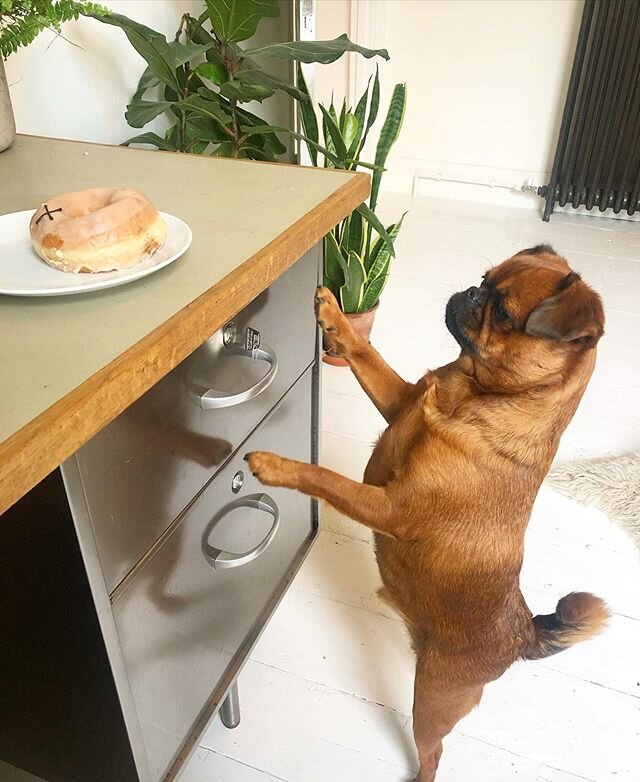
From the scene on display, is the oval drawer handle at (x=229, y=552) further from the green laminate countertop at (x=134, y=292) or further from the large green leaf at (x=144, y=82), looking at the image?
the large green leaf at (x=144, y=82)

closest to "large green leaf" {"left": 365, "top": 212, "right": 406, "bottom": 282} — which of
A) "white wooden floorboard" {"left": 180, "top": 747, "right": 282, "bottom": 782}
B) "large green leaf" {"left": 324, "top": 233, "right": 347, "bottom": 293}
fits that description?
"large green leaf" {"left": 324, "top": 233, "right": 347, "bottom": 293}

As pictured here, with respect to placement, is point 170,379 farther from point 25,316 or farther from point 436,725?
point 436,725

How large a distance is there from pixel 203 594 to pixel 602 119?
3250mm

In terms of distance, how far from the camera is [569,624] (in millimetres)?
1077

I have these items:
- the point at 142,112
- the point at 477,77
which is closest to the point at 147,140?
the point at 142,112

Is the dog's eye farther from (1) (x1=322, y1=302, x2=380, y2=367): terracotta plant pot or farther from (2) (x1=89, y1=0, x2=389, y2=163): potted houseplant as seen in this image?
(1) (x1=322, y1=302, x2=380, y2=367): terracotta plant pot

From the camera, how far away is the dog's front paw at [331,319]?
1.05m

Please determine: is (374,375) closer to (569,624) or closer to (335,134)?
(569,624)

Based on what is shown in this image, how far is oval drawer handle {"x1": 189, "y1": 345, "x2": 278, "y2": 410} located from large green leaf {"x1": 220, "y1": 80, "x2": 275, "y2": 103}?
34.0 inches

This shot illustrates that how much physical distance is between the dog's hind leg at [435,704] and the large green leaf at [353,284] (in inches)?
47.5

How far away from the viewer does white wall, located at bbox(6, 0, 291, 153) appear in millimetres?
1246

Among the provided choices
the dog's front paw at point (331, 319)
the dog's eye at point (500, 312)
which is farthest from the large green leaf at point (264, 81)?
the dog's eye at point (500, 312)

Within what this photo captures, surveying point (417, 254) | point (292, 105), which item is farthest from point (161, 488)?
point (417, 254)

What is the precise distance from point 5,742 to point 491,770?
0.84 metres
